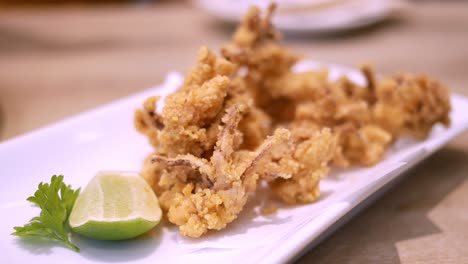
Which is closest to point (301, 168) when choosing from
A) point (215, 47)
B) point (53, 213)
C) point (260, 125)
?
point (260, 125)

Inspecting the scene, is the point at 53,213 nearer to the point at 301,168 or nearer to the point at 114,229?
the point at 114,229

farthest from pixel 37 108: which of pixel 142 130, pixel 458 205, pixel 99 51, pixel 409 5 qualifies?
pixel 409 5

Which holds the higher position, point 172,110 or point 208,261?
point 172,110

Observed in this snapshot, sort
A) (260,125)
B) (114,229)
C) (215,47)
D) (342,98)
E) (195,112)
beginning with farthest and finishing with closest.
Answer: (215,47)
(342,98)
(260,125)
(195,112)
(114,229)

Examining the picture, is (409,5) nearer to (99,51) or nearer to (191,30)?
(191,30)

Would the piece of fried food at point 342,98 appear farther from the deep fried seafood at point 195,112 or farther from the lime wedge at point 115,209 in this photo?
the lime wedge at point 115,209

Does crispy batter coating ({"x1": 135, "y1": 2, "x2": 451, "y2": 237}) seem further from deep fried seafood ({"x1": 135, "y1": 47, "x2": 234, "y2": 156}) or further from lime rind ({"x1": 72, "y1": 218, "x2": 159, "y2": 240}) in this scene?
lime rind ({"x1": 72, "y1": 218, "x2": 159, "y2": 240})
